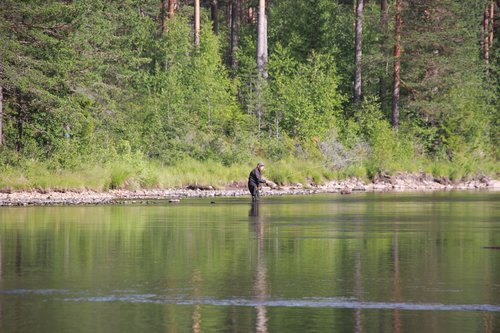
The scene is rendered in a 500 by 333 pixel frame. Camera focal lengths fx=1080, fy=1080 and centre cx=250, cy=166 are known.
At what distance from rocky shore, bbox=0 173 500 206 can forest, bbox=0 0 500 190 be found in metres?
0.59

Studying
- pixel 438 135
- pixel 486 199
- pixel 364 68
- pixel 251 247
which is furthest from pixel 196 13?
pixel 251 247

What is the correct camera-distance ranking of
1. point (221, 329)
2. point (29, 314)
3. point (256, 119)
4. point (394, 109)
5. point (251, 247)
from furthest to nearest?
point (394, 109)
point (256, 119)
point (251, 247)
point (29, 314)
point (221, 329)

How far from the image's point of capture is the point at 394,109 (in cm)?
6931

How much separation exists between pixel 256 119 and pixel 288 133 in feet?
8.11

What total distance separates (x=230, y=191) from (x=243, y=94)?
21767 mm

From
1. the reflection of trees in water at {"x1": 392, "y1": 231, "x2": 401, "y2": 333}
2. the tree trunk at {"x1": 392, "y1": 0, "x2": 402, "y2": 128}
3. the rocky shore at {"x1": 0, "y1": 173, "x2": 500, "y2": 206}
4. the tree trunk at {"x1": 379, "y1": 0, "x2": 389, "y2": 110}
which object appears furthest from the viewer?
the tree trunk at {"x1": 392, "y1": 0, "x2": 402, "y2": 128}

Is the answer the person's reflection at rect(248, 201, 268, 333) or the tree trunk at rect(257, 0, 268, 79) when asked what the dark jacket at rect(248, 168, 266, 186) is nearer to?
the person's reflection at rect(248, 201, 268, 333)

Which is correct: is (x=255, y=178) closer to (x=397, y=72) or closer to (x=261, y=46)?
(x=261, y=46)

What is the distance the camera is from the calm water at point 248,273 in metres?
14.0

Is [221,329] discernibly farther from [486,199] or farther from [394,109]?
[394,109]

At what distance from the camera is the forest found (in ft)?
159

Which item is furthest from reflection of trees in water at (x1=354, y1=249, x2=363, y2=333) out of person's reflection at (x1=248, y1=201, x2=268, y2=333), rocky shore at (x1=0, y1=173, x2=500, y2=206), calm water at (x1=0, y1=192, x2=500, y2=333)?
rocky shore at (x1=0, y1=173, x2=500, y2=206)

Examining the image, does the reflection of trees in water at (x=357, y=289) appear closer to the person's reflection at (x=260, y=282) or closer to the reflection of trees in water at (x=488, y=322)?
the person's reflection at (x=260, y=282)

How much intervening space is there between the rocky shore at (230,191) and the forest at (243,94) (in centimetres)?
59
